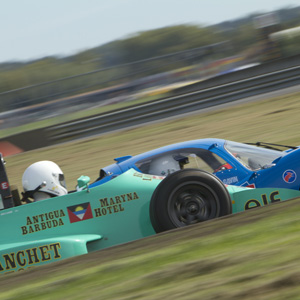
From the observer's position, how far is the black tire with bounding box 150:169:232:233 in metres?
5.57

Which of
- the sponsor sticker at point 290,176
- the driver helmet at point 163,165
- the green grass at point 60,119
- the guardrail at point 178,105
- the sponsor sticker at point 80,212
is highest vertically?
the green grass at point 60,119

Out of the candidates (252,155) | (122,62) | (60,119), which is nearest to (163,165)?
(252,155)

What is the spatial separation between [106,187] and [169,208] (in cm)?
78

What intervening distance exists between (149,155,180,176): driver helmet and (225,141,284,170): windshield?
69 centimetres

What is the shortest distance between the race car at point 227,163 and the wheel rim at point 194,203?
1.08 m

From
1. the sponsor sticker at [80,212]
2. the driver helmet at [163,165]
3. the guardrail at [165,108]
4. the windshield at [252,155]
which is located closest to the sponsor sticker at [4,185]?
the sponsor sticker at [80,212]

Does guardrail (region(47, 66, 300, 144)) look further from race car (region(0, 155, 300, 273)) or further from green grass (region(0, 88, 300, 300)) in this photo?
green grass (region(0, 88, 300, 300))

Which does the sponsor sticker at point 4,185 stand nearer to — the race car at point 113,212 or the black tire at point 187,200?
the race car at point 113,212

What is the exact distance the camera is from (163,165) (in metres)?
6.89

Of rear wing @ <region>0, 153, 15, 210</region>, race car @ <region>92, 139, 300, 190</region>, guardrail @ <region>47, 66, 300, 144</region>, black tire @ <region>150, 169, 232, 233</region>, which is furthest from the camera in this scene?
guardrail @ <region>47, 66, 300, 144</region>

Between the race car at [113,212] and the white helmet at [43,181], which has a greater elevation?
the white helmet at [43,181]

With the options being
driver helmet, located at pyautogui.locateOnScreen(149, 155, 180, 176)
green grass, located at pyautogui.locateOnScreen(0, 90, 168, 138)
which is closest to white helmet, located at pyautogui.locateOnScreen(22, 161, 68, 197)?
driver helmet, located at pyautogui.locateOnScreen(149, 155, 180, 176)

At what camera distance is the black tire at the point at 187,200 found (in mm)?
5574

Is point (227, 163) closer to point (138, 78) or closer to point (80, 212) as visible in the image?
A: point (80, 212)
